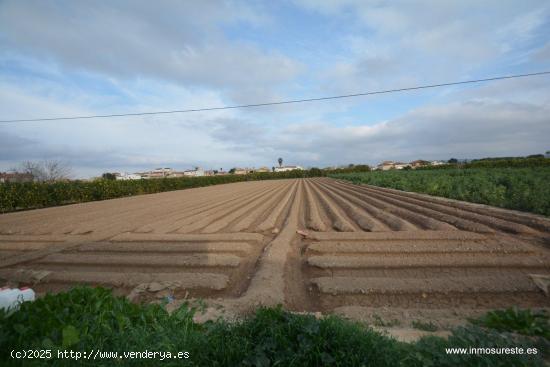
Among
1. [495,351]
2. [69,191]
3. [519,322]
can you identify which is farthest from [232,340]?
[69,191]

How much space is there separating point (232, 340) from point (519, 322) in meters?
3.24

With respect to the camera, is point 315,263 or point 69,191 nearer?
point 315,263

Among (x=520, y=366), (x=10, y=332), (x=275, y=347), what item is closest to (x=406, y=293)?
(x=520, y=366)

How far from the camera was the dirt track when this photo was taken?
4.23 m

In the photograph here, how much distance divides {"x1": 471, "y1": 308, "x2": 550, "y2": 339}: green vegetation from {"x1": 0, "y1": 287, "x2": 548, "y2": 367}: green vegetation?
0.72 ft

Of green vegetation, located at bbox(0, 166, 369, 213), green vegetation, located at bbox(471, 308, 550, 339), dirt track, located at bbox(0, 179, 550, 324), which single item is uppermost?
green vegetation, located at bbox(0, 166, 369, 213)

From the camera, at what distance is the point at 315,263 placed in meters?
5.56

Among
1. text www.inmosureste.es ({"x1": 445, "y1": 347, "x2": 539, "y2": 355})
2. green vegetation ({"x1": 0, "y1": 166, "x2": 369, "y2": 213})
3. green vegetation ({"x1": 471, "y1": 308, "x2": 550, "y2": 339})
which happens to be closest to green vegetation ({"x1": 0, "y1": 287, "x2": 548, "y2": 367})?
text www.inmosureste.es ({"x1": 445, "y1": 347, "x2": 539, "y2": 355})

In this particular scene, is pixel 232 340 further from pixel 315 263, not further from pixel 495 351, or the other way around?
pixel 315 263

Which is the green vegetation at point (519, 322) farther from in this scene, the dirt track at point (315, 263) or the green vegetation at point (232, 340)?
the dirt track at point (315, 263)

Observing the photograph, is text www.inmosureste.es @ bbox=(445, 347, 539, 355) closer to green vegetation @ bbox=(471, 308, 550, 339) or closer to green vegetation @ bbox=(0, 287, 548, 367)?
green vegetation @ bbox=(0, 287, 548, 367)

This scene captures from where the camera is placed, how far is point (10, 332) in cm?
226

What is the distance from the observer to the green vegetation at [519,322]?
271cm

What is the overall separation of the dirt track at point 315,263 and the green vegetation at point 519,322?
74 cm
